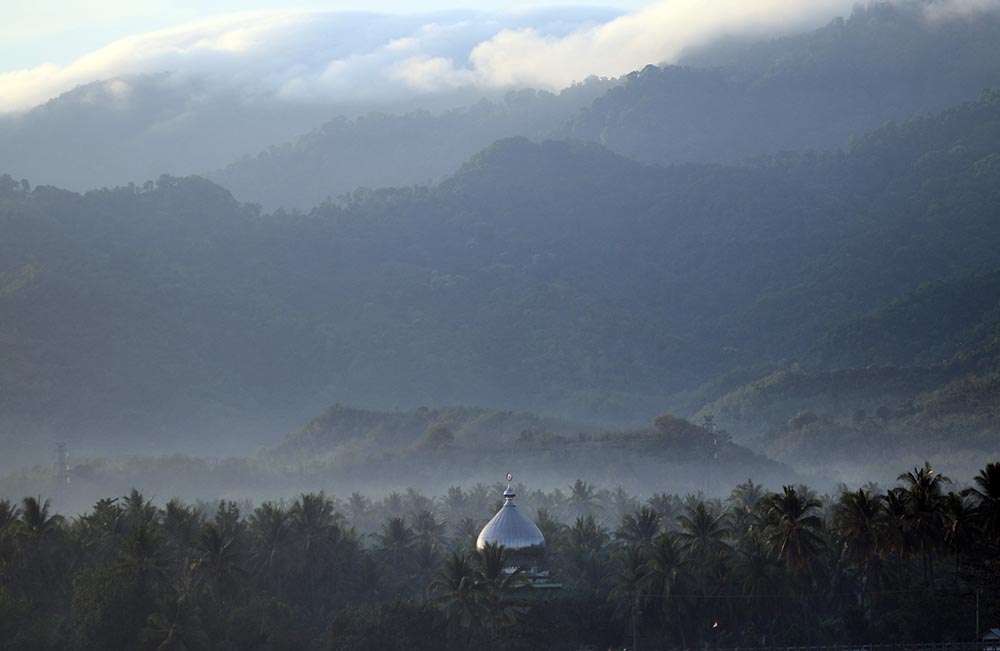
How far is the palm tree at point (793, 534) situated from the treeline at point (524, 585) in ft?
0.44

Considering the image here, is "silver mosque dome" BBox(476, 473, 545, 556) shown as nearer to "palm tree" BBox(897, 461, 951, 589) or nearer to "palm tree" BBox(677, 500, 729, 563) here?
"palm tree" BBox(677, 500, 729, 563)

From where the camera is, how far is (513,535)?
111 metres

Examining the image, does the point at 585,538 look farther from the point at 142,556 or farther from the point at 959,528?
the point at 142,556

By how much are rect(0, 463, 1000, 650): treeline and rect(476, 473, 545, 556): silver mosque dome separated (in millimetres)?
1531

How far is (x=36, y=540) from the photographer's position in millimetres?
123812

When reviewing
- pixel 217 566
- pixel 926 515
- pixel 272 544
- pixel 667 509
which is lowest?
pixel 217 566

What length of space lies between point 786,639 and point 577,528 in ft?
88.4

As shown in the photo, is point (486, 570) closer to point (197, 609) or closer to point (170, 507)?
point (197, 609)

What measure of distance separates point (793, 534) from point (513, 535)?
1898 cm

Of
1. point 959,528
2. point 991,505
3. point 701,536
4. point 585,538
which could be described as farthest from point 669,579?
point 585,538

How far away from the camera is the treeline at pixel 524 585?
10969cm

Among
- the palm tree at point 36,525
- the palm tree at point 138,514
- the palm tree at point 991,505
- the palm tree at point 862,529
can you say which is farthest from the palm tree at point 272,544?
the palm tree at point 991,505

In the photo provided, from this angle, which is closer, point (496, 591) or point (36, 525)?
point (496, 591)

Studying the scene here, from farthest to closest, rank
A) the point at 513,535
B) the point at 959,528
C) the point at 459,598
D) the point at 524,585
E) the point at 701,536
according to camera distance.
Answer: the point at 701,536 < the point at 959,528 < the point at 513,535 < the point at 524,585 < the point at 459,598
